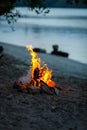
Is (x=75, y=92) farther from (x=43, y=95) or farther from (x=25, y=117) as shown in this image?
(x=25, y=117)

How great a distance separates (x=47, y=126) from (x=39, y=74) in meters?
4.26

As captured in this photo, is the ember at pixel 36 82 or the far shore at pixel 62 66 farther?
the far shore at pixel 62 66

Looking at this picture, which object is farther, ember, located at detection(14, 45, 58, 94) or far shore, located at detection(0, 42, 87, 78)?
far shore, located at detection(0, 42, 87, 78)

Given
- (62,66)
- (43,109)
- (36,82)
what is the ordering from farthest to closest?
(62,66) < (36,82) < (43,109)

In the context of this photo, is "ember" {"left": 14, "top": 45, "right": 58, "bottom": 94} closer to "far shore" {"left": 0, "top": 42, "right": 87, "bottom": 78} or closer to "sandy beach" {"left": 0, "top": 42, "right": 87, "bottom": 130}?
"sandy beach" {"left": 0, "top": 42, "right": 87, "bottom": 130}

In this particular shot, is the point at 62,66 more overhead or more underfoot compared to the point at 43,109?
more underfoot

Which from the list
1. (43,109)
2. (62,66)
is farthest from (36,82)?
(62,66)

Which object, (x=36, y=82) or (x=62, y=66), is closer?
(x=36, y=82)

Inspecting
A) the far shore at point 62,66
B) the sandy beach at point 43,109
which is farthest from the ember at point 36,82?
the far shore at point 62,66

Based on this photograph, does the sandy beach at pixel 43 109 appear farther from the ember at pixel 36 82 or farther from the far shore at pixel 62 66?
the far shore at pixel 62 66

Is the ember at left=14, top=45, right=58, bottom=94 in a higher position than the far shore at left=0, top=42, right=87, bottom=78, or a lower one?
higher

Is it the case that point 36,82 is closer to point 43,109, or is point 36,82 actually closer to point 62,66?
point 43,109

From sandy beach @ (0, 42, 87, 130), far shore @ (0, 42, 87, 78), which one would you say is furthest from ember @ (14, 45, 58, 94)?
far shore @ (0, 42, 87, 78)

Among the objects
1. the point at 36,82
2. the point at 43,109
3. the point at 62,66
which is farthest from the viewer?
the point at 62,66
